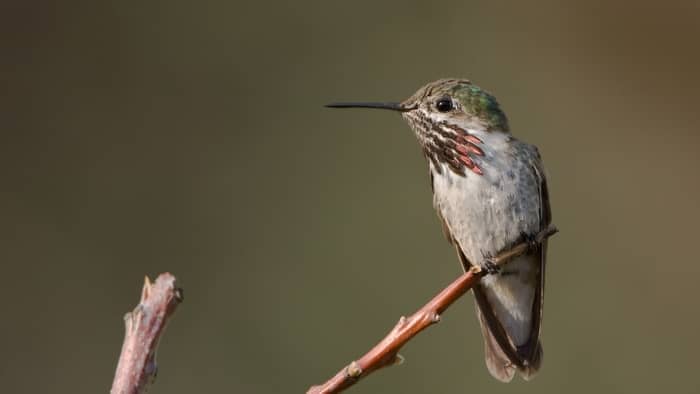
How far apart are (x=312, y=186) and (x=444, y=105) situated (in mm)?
2811

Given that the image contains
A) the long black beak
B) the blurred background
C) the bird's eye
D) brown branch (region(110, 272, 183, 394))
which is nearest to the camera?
brown branch (region(110, 272, 183, 394))

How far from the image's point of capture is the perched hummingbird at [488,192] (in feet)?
9.26

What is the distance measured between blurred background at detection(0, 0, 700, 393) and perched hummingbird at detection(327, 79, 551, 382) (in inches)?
72.9

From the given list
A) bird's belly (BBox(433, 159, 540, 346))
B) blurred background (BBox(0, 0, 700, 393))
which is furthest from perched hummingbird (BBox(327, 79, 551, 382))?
blurred background (BBox(0, 0, 700, 393))

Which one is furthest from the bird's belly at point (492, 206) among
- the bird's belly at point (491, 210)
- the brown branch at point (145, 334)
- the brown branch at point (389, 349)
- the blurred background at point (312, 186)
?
the blurred background at point (312, 186)

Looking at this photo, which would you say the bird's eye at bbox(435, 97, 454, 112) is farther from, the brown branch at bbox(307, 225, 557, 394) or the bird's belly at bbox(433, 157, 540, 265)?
the brown branch at bbox(307, 225, 557, 394)

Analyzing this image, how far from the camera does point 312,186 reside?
569 cm

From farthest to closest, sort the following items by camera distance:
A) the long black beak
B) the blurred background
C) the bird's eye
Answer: the blurred background < the bird's eye < the long black beak

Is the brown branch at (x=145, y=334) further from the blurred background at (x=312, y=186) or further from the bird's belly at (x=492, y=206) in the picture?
the blurred background at (x=312, y=186)

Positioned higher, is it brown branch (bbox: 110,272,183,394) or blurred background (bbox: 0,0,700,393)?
blurred background (bbox: 0,0,700,393)

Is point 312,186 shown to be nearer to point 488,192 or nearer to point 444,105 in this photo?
point 444,105

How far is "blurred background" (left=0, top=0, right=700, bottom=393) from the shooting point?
16.3 feet

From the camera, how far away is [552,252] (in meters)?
5.15

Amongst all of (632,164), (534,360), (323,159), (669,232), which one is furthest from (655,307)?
(534,360)
